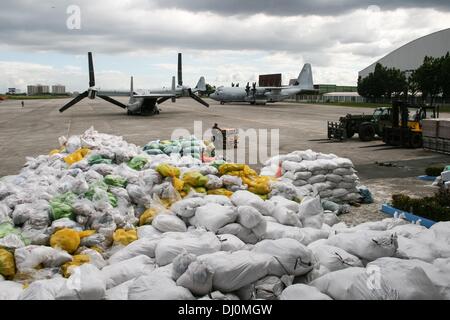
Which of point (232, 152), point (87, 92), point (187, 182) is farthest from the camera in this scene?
point (87, 92)

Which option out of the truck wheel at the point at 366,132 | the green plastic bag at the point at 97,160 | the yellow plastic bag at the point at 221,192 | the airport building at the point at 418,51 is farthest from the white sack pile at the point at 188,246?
the airport building at the point at 418,51

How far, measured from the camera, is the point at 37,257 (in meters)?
4.81

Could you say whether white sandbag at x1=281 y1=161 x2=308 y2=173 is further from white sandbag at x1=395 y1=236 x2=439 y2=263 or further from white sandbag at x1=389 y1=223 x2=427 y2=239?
white sandbag at x1=395 y1=236 x2=439 y2=263

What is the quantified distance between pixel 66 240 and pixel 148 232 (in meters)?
1.07

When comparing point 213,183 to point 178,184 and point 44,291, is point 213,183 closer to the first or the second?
point 178,184

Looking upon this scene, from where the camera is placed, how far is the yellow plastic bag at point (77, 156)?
365 inches

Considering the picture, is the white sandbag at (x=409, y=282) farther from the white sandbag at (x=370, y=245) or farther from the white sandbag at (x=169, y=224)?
the white sandbag at (x=169, y=224)

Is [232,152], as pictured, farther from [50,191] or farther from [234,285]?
[234,285]

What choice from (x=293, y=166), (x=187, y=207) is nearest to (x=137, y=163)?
(x=187, y=207)

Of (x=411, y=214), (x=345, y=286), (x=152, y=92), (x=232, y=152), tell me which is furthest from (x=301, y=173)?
(x=152, y=92)

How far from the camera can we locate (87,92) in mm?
35281

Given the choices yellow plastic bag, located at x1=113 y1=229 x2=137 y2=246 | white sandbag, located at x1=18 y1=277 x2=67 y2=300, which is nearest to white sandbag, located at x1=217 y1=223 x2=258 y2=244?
yellow plastic bag, located at x1=113 y1=229 x2=137 y2=246

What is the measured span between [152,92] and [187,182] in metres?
29.1

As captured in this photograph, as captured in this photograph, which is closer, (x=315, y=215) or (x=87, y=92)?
(x=315, y=215)
